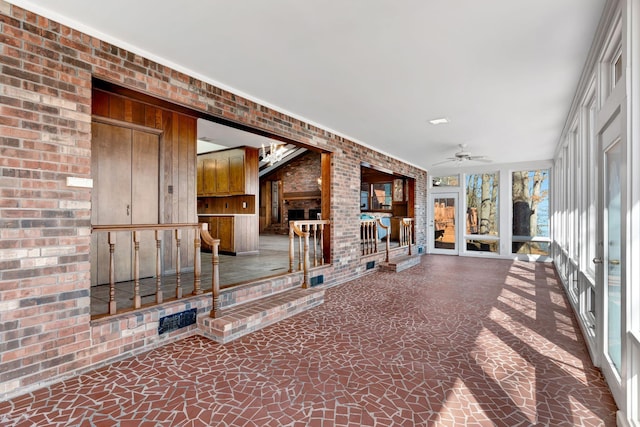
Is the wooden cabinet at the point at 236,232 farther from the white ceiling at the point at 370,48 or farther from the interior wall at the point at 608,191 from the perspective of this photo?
the interior wall at the point at 608,191

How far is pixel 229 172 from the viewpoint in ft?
26.3

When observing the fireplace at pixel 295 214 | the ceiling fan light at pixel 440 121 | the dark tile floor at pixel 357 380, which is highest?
the ceiling fan light at pixel 440 121

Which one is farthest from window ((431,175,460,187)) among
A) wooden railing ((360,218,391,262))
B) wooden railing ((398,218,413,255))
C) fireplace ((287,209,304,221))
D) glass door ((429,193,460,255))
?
fireplace ((287,209,304,221))

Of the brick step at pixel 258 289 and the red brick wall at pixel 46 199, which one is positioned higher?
the red brick wall at pixel 46 199

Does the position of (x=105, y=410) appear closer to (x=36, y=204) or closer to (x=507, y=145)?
(x=36, y=204)

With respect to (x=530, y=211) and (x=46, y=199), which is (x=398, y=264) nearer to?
(x=530, y=211)

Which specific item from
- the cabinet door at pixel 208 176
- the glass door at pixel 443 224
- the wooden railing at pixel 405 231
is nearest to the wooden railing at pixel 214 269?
the cabinet door at pixel 208 176

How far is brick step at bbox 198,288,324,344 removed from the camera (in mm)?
3170

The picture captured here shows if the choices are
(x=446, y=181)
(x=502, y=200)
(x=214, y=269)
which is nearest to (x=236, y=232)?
(x=214, y=269)

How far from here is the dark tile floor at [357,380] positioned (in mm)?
1983

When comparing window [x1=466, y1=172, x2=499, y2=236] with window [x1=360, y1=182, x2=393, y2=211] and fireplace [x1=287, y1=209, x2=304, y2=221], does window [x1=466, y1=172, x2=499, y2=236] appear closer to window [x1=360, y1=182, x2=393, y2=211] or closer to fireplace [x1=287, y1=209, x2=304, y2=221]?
window [x1=360, y1=182, x2=393, y2=211]

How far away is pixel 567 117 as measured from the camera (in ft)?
15.9

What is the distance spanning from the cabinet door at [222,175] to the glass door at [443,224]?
6.53 metres

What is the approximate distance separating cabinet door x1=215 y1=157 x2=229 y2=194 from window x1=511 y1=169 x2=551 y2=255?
802 centimetres
